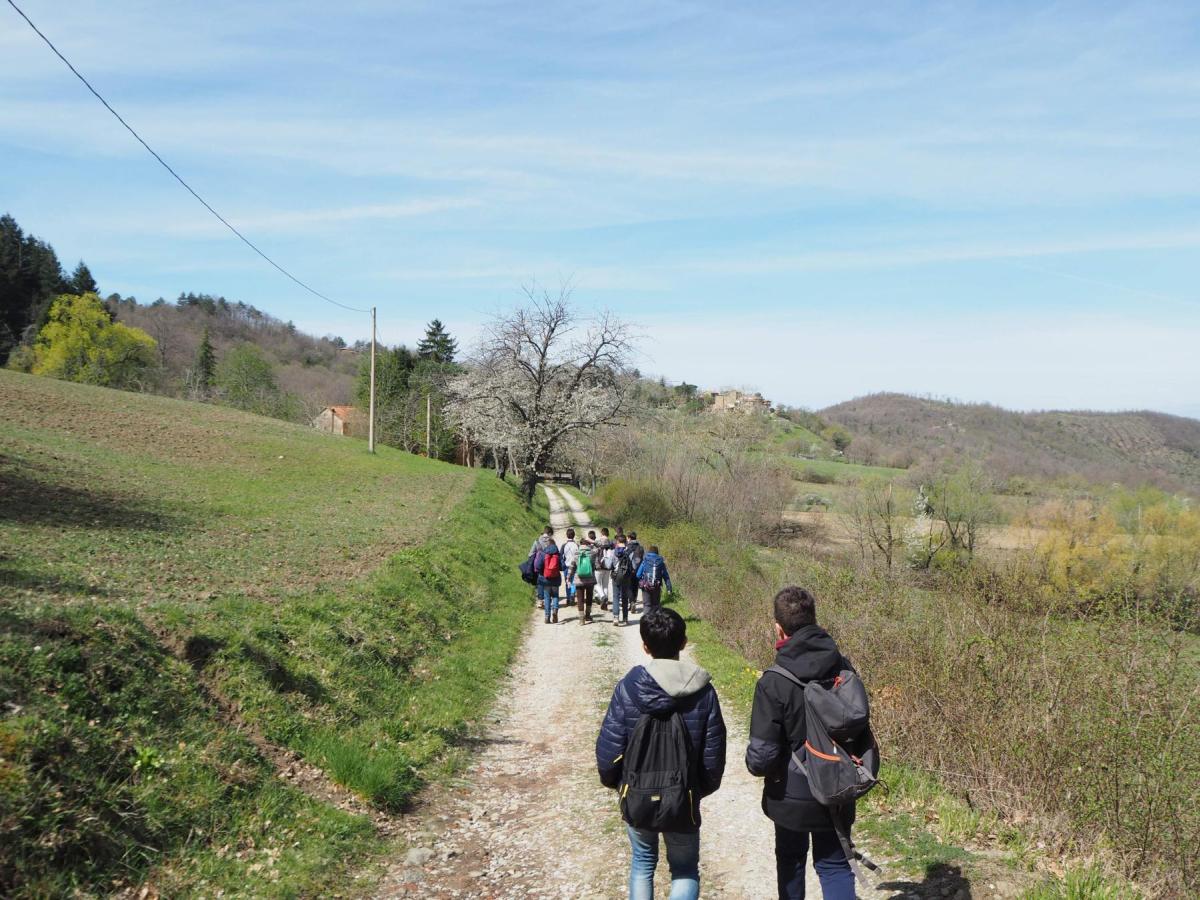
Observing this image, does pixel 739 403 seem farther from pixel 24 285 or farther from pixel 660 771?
pixel 24 285

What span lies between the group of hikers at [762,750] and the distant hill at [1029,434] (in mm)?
74677

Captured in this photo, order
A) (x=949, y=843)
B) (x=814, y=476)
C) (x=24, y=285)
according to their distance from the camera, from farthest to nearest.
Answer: (x=24, y=285) < (x=814, y=476) < (x=949, y=843)

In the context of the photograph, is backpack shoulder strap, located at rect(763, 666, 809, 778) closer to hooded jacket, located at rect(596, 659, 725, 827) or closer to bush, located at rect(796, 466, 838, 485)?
hooded jacket, located at rect(596, 659, 725, 827)

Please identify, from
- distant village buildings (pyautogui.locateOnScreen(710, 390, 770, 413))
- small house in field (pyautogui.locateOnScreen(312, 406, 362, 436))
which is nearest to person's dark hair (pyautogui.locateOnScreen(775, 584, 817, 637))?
distant village buildings (pyautogui.locateOnScreen(710, 390, 770, 413))

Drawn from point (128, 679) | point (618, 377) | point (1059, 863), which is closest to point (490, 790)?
point (128, 679)

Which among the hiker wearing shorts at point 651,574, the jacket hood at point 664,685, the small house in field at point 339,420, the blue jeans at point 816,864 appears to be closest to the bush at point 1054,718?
the blue jeans at point 816,864

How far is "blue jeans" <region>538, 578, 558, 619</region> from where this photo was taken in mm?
15930

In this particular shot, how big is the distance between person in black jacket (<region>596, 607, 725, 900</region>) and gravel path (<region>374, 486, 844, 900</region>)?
1.51 m

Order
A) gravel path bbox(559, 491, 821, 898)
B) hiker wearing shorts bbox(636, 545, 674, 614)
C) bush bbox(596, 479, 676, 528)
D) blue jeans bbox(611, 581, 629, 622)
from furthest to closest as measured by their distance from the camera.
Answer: bush bbox(596, 479, 676, 528)
blue jeans bbox(611, 581, 629, 622)
hiker wearing shorts bbox(636, 545, 674, 614)
gravel path bbox(559, 491, 821, 898)

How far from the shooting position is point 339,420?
82.8 metres

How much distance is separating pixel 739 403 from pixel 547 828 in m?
40.9

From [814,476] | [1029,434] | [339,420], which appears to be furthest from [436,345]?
[1029,434]

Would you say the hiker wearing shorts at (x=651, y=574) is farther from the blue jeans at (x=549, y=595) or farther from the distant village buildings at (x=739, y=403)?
the distant village buildings at (x=739, y=403)

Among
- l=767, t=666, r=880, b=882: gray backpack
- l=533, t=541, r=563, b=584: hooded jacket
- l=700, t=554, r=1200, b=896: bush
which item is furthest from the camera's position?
l=533, t=541, r=563, b=584: hooded jacket
